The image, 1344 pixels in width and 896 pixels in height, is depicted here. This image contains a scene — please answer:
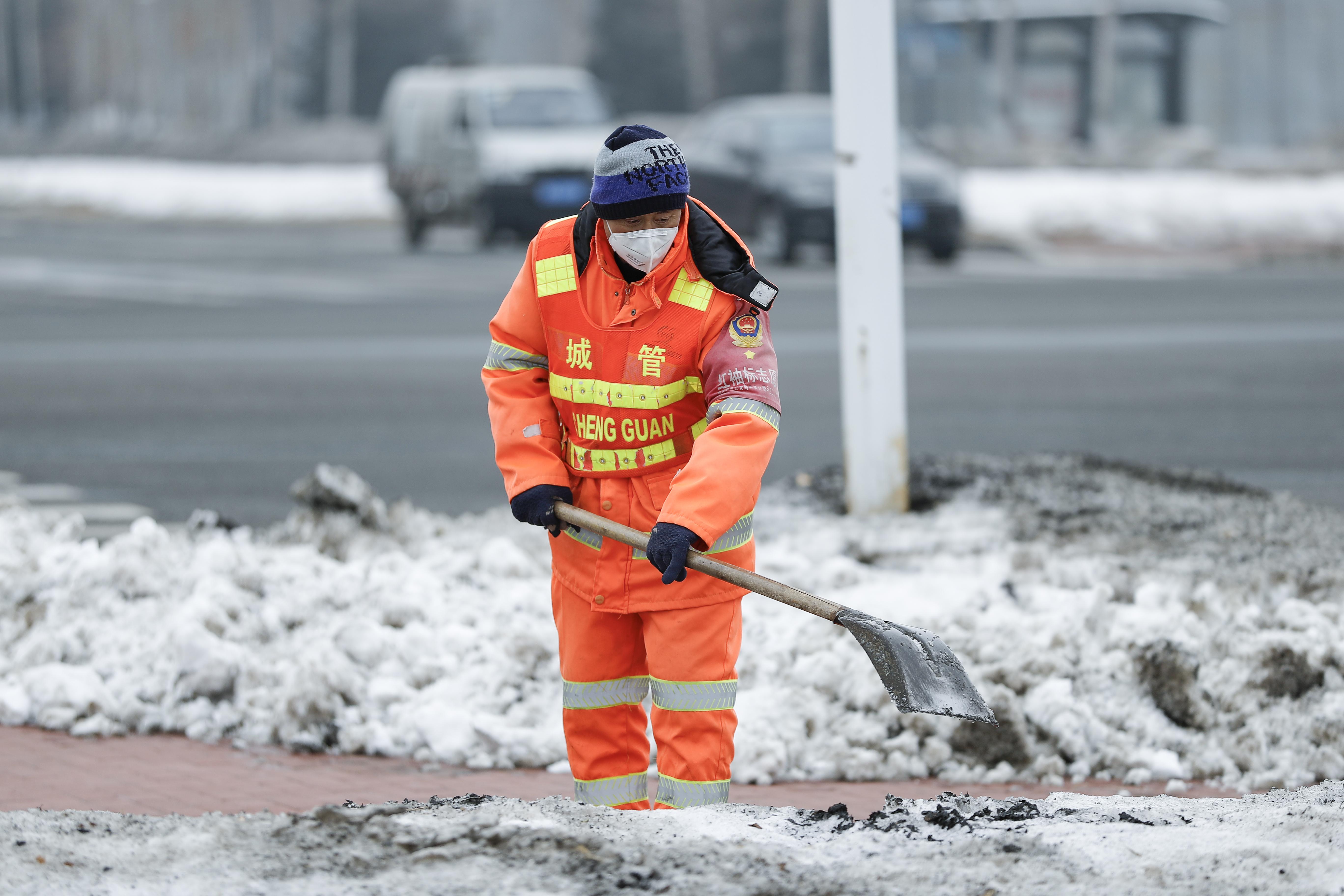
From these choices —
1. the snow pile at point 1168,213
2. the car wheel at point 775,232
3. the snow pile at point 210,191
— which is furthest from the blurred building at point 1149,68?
the car wheel at point 775,232

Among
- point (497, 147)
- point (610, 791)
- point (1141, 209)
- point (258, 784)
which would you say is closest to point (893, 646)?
point (610, 791)

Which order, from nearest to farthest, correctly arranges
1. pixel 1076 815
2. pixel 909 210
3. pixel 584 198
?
pixel 1076 815 < pixel 909 210 < pixel 584 198

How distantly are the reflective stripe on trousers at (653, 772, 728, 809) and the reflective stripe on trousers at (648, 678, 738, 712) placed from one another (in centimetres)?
15

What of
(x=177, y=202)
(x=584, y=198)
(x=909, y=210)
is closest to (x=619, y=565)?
(x=909, y=210)

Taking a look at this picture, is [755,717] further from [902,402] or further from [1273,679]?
[902,402]

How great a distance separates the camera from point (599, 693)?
3.48m

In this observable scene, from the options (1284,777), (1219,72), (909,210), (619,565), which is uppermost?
(1219,72)

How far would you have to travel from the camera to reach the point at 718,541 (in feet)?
11.1

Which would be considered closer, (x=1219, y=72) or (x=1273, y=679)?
(x=1273, y=679)

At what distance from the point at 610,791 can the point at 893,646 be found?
73 cm

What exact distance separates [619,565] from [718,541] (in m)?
0.21

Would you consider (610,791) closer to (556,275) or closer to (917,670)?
(917,670)

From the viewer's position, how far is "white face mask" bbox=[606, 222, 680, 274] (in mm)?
3298

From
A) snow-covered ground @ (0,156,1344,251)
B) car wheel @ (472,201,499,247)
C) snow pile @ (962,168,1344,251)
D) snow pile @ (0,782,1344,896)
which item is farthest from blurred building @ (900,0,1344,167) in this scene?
snow pile @ (0,782,1344,896)
